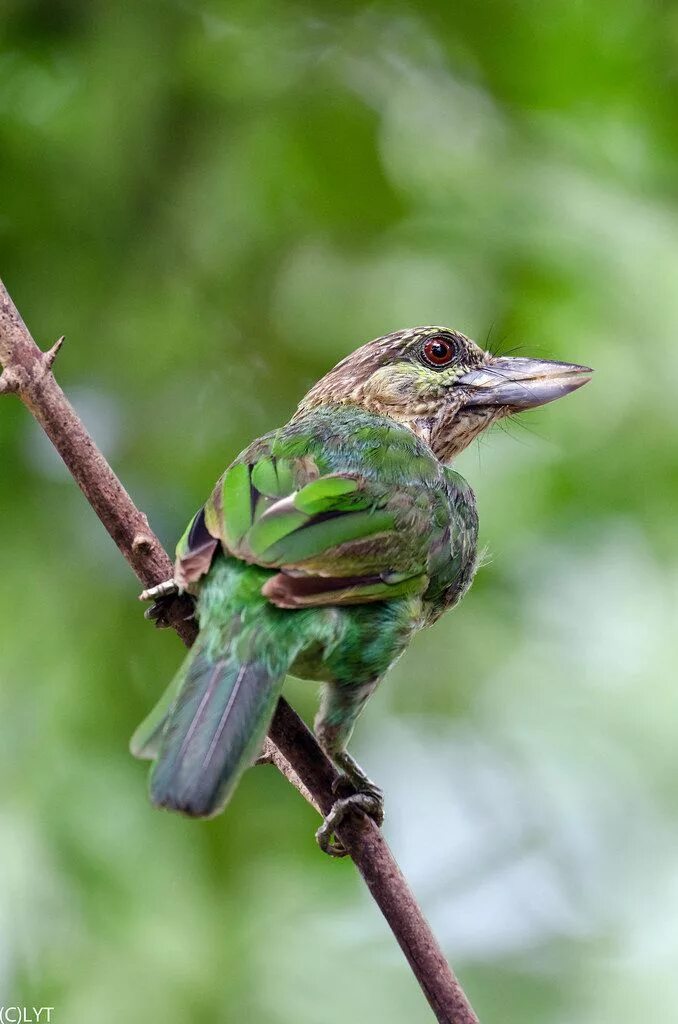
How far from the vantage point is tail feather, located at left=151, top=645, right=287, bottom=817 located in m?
2.21

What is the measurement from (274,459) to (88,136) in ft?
6.06

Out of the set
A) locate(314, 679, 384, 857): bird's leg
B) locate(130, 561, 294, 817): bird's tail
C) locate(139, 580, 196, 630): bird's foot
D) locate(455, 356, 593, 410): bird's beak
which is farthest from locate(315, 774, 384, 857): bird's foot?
locate(455, 356, 593, 410): bird's beak

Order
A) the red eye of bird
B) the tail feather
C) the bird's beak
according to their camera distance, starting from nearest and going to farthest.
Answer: the tail feather → the bird's beak → the red eye of bird

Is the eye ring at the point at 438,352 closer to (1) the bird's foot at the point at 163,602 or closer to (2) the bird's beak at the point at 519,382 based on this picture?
(2) the bird's beak at the point at 519,382

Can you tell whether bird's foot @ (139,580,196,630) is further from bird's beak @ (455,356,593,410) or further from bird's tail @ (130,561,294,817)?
bird's beak @ (455,356,593,410)

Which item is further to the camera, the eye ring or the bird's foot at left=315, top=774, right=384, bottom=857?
the eye ring

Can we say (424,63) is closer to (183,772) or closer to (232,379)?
(232,379)

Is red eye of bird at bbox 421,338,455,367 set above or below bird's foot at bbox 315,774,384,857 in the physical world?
above

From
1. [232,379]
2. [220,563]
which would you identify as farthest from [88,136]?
[220,563]

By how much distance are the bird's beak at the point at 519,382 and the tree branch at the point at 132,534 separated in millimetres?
1507

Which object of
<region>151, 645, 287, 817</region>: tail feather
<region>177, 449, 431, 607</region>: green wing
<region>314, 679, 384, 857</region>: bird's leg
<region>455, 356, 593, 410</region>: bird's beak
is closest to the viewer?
<region>151, 645, 287, 817</region>: tail feather

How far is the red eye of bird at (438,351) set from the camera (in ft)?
12.9

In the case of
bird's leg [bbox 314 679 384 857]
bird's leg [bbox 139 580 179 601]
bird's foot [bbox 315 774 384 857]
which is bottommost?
bird's foot [bbox 315 774 384 857]

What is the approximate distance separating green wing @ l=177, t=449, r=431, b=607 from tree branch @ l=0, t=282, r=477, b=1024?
0.13m
